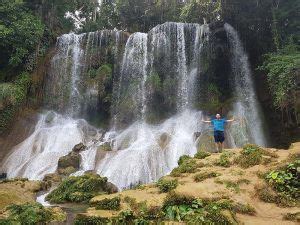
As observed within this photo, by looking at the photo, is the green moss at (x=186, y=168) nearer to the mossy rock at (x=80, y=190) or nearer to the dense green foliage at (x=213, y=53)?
the mossy rock at (x=80, y=190)

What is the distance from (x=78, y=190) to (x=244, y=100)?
14055mm

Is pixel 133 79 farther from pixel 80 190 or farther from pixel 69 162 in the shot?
pixel 80 190

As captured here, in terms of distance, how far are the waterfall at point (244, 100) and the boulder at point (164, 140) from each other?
3.53 metres

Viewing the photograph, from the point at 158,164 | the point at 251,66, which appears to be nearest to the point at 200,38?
the point at 251,66

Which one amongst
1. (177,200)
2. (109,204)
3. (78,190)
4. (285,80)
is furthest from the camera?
(285,80)

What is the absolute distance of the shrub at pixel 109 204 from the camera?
8461 millimetres

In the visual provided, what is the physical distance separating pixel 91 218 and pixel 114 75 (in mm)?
18741

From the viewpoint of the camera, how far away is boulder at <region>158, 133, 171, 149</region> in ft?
62.3

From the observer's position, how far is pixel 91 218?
Result: 7.42 meters

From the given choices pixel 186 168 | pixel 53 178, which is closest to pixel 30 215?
pixel 186 168

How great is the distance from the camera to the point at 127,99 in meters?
24.0

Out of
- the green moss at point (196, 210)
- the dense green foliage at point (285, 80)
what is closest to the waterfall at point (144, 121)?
the dense green foliage at point (285, 80)

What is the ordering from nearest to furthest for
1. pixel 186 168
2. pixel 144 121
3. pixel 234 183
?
pixel 234 183, pixel 186 168, pixel 144 121

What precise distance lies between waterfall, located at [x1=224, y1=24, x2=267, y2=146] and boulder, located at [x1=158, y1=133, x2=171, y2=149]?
139 inches
